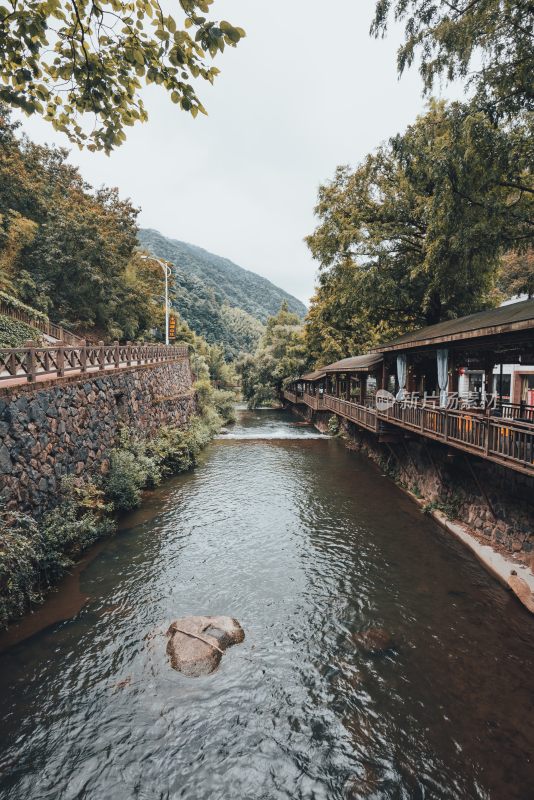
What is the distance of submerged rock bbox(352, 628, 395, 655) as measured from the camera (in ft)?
22.6

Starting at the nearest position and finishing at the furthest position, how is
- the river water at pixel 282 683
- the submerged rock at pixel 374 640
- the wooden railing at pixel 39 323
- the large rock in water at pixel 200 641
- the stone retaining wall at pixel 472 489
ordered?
the river water at pixel 282 683 → the large rock in water at pixel 200 641 → the submerged rock at pixel 374 640 → the stone retaining wall at pixel 472 489 → the wooden railing at pixel 39 323

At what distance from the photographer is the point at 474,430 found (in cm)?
958

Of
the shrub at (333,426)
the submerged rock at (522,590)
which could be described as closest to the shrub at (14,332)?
the shrub at (333,426)

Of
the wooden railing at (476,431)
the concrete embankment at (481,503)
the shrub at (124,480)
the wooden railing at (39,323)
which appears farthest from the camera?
the wooden railing at (39,323)

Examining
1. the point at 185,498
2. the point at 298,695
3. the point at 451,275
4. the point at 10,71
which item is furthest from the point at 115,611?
the point at 451,275

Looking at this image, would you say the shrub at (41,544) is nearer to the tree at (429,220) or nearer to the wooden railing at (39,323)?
the tree at (429,220)

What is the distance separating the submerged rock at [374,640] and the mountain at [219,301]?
73.0 metres

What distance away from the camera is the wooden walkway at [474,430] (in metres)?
7.94

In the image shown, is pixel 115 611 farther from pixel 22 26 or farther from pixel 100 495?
pixel 22 26

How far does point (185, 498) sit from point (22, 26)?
13.4 m

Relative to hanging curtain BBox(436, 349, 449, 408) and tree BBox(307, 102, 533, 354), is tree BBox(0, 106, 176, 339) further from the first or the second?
hanging curtain BBox(436, 349, 449, 408)

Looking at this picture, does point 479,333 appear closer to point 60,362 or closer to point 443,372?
point 443,372

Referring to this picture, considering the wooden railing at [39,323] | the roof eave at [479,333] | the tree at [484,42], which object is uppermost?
the tree at [484,42]

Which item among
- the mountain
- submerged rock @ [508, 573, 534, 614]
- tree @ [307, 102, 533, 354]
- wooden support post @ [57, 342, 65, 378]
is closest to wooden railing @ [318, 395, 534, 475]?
submerged rock @ [508, 573, 534, 614]
